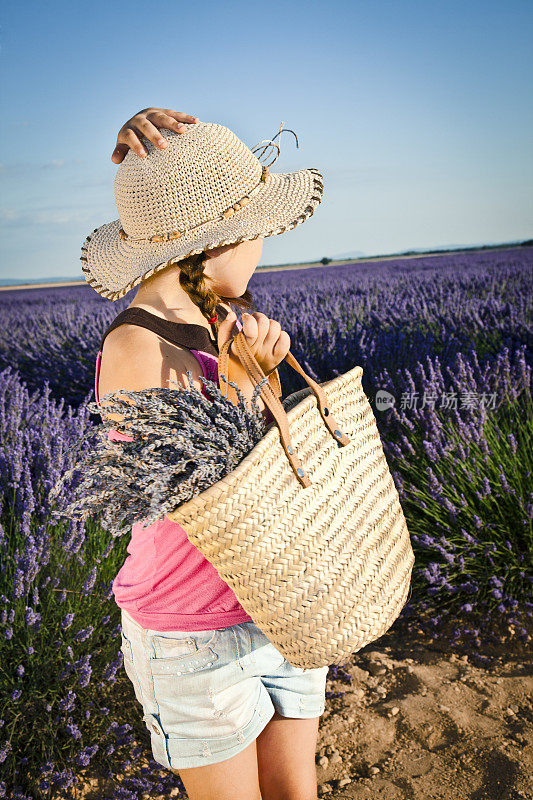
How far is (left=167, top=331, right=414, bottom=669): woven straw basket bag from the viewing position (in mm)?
853

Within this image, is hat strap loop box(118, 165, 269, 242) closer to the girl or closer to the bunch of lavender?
the girl

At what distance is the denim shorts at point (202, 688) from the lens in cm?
108

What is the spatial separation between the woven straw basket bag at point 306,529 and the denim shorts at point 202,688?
0.56ft

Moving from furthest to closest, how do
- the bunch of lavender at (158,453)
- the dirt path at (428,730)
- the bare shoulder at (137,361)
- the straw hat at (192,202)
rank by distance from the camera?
1. the dirt path at (428,730)
2. the straw hat at (192,202)
3. the bare shoulder at (137,361)
4. the bunch of lavender at (158,453)

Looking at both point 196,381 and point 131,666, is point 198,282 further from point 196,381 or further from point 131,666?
point 131,666

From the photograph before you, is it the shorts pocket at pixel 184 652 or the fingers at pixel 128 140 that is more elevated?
the fingers at pixel 128 140

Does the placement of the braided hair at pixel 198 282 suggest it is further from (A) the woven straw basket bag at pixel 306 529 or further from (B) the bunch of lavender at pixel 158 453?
(B) the bunch of lavender at pixel 158 453

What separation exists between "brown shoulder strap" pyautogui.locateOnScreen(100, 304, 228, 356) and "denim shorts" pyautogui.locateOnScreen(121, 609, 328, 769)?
0.55 metres

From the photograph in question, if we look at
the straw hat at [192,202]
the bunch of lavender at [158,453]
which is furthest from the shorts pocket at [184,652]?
the straw hat at [192,202]

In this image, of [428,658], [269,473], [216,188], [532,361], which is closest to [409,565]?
[269,473]

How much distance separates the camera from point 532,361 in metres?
3.63

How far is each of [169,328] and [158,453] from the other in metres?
0.35

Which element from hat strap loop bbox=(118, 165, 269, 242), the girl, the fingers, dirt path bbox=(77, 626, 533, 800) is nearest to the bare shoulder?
the girl

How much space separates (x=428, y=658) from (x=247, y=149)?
1.93 metres
